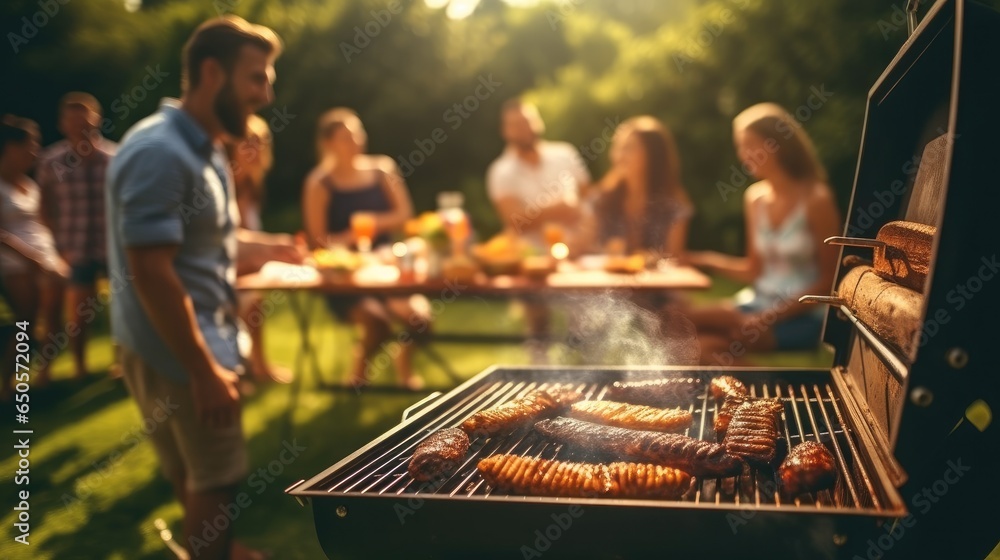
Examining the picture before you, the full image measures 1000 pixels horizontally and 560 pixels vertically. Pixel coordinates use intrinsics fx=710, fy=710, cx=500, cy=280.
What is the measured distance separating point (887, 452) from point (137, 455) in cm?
562

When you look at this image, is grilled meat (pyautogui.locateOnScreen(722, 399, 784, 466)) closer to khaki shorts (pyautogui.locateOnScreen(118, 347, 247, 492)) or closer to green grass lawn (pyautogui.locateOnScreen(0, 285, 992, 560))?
khaki shorts (pyautogui.locateOnScreen(118, 347, 247, 492))

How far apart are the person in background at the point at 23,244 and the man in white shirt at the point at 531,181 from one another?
486 centimetres

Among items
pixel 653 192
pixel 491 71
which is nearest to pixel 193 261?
pixel 653 192

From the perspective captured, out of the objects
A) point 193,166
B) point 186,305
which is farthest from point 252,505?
point 193,166

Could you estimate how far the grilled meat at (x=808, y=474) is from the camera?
1862mm

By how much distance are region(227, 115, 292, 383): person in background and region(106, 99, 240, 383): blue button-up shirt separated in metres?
2.93

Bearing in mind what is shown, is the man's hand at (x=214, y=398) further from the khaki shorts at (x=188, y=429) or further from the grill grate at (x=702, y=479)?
the grill grate at (x=702, y=479)

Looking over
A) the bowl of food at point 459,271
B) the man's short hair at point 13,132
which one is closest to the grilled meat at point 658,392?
the bowl of food at point 459,271

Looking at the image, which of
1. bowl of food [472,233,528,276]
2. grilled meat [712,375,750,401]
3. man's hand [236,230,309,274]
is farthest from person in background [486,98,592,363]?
grilled meat [712,375,750,401]

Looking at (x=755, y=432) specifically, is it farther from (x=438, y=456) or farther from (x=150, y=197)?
(x=150, y=197)

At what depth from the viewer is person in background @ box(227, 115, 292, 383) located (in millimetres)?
6438

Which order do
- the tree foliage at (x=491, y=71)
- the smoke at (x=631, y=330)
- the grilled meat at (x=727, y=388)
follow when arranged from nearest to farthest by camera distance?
the grilled meat at (x=727, y=388), the smoke at (x=631, y=330), the tree foliage at (x=491, y=71)

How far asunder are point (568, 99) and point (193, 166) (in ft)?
47.0

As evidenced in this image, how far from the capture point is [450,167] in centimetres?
1967
